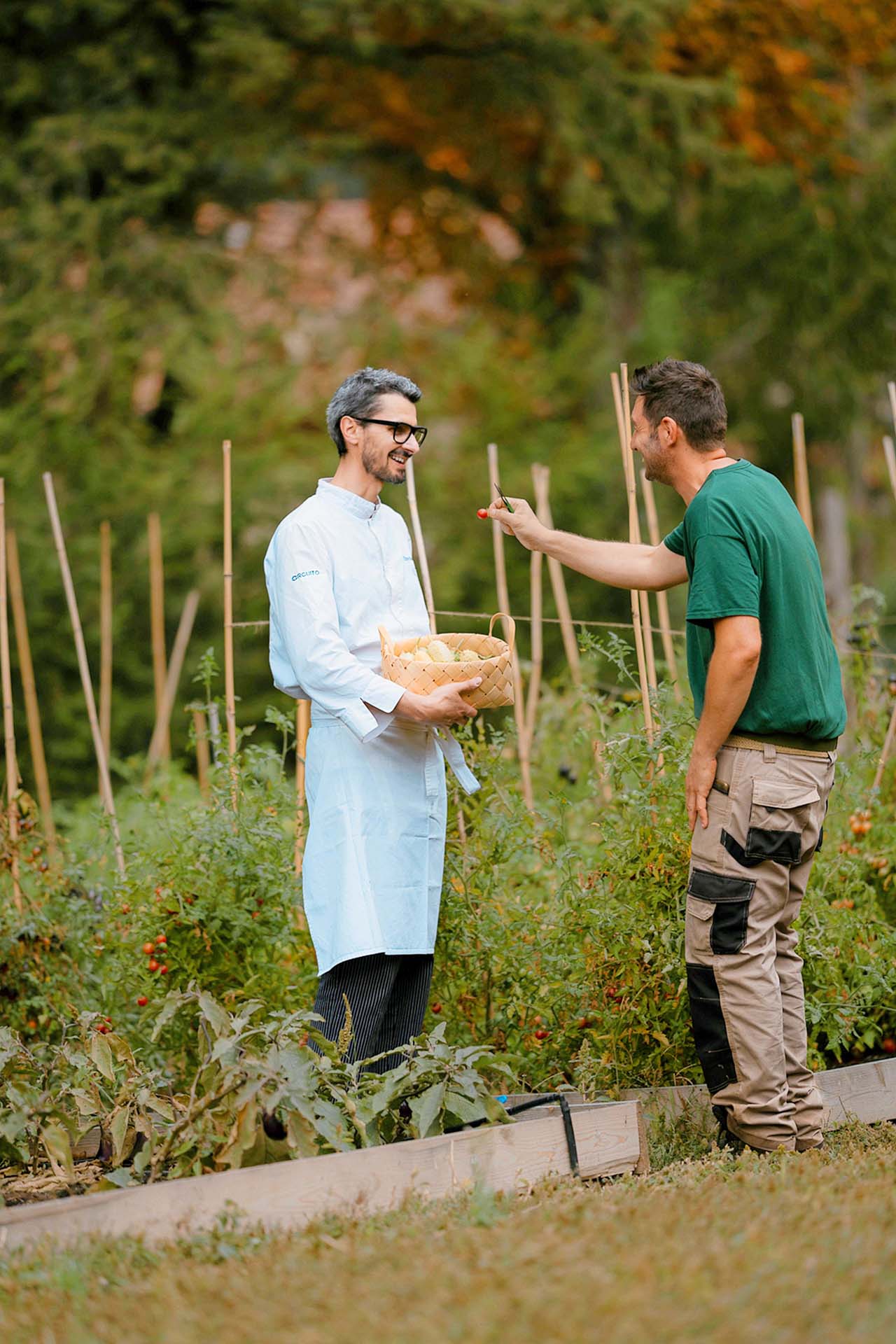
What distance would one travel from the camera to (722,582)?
9.73ft

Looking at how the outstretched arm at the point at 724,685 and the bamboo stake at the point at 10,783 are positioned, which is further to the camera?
the bamboo stake at the point at 10,783

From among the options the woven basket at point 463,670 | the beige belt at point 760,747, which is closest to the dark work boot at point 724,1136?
the beige belt at point 760,747

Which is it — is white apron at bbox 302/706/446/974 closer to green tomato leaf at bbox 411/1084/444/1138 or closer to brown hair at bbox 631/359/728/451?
green tomato leaf at bbox 411/1084/444/1138

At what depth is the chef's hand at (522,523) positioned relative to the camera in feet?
11.4

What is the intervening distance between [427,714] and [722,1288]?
1364 millimetres

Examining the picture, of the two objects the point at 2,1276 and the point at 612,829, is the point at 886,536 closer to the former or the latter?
the point at 612,829

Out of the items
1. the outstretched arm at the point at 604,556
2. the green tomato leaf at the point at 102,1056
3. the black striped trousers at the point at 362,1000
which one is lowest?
the green tomato leaf at the point at 102,1056

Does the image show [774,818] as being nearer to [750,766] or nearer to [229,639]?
[750,766]

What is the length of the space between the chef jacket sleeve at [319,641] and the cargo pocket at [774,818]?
0.79m

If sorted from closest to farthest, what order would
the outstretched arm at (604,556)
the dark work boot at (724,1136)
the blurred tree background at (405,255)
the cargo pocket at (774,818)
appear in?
the cargo pocket at (774,818) < the dark work boot at (724,1136) < the outstretched arm at (604,556) < the blurred tree background at (405,255)

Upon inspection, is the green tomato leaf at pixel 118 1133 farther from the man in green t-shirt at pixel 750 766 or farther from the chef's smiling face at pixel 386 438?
the chef's smiling face at pixel 386 438

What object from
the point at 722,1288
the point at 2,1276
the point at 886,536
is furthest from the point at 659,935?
the point at 886,536

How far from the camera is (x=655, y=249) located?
11562mm

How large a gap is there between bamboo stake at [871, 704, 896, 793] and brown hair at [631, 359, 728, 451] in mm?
1363
